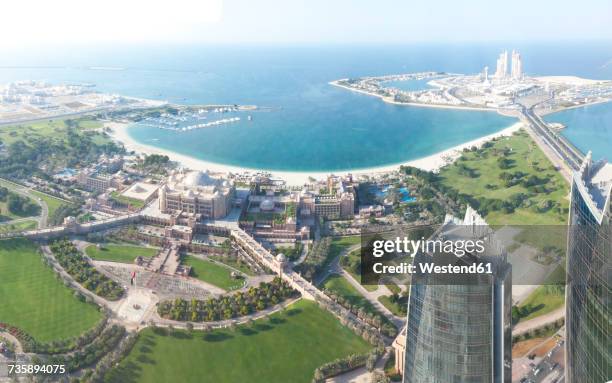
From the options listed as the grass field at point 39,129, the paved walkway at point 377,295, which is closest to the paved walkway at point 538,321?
the paved walkway at point 377,295

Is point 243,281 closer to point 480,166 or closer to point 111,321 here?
point 111,321

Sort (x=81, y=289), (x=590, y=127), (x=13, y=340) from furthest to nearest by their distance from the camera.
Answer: (x=590, y=127) → (x=81, y=289) → (x=13, y=340)

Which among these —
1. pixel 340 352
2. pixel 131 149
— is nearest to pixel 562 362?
pixel 340 352

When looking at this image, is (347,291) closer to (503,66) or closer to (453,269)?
(453,269)

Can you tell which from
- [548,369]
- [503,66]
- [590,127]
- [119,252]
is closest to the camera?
[548,369]

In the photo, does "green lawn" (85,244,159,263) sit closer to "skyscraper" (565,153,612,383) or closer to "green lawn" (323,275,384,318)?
"green lawn" (323,275,384,318)

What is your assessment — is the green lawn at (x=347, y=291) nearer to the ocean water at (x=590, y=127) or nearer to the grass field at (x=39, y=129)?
the ocean water at (x=590, y=127)

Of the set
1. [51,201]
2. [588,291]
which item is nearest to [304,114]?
[51,201]
